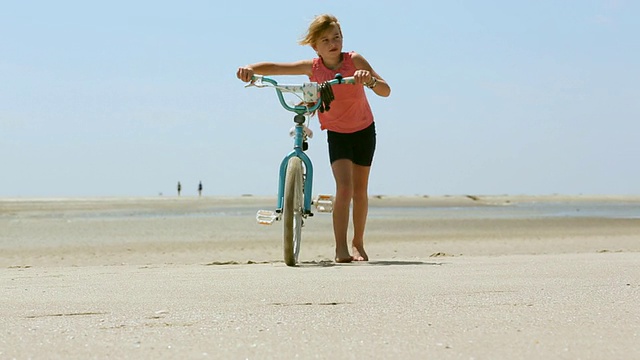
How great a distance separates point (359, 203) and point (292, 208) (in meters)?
1.07

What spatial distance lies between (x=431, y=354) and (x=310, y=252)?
912cm

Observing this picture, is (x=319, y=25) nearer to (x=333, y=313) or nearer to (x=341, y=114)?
(x=341, y=114)

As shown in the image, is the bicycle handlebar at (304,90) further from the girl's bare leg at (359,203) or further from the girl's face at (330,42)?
the girl's bare leg at (359,203)

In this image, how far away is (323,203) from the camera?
21.5ft

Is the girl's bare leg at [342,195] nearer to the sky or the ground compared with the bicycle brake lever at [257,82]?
nearer to the ground

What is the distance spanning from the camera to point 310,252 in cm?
1146

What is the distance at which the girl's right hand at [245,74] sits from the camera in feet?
20.5

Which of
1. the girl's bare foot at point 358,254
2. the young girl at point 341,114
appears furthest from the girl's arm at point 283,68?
the girl's bare foot at point 358,254

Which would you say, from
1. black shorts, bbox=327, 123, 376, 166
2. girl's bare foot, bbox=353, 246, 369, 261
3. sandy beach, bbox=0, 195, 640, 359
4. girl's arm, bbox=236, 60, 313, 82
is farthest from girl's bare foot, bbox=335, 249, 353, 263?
girl's arm, bbox=236, 60, 313, 82

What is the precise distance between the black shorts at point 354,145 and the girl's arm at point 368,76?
45 cm

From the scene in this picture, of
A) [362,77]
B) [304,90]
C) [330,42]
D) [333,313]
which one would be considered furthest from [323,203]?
[333,313]

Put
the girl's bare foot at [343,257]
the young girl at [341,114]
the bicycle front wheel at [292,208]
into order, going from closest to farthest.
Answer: the bicycle front wheel at [292,208] → the girl's bare foot at [343,257] → the young girl at [341,114]

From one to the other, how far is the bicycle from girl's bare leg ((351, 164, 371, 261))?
27.0 inches

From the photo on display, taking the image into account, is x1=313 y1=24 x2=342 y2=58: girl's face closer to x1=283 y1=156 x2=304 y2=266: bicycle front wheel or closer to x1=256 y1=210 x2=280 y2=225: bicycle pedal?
x1=283 y1=156 x2=304 y2=266: bicycle front wheel
